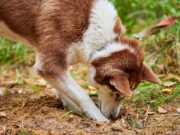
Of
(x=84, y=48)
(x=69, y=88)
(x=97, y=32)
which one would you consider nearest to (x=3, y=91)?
(x=69, y=88)

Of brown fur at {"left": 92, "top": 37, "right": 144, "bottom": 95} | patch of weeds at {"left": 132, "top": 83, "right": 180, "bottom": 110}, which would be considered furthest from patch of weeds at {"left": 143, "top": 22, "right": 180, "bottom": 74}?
brown fur at {"left": 92, "top": 37, "right": 144, "bottom": 95}

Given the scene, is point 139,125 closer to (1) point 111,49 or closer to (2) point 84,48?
(1) point 111,49

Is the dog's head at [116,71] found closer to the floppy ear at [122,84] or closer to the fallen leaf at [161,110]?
the floppy ear at [122,84]

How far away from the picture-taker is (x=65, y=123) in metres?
4.49

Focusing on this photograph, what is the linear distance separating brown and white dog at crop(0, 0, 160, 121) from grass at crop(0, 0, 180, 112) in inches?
16.6

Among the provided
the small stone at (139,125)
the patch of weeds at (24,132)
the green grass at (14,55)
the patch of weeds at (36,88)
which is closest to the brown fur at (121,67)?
the small stone at (139,125)

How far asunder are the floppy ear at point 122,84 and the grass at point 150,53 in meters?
0.74

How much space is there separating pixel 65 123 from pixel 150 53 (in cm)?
245

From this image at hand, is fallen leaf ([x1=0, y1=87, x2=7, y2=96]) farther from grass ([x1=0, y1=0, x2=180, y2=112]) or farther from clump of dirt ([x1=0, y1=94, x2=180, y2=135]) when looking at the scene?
clump of dirt ([x1=0, y1=94, x2=180, y2=135])

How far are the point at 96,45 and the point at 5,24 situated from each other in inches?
39.2

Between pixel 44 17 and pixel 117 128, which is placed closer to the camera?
pixel 117 128

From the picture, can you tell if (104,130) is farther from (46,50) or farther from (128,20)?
(128,20)

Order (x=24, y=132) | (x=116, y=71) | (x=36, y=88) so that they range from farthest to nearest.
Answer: (x=36, y=88)
(x=116, y=71)
(x=24, y=132)

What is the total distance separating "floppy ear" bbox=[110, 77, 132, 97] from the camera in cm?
420
